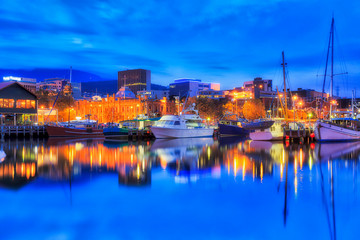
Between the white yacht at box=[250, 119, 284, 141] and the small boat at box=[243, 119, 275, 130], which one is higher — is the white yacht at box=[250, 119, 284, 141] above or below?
below

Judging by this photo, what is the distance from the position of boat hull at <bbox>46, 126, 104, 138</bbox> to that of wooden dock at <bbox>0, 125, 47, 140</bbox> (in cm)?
235

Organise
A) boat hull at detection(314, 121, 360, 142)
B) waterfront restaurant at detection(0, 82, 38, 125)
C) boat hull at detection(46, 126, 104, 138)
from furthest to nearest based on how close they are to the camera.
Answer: waterfront restaurant at detection(0, 82, 38, 125) → boat hull at detection(46, 126, 104, 138) → boat hull at detection(314, 121, 360, 142)

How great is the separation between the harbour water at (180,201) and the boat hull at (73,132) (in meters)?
42.4

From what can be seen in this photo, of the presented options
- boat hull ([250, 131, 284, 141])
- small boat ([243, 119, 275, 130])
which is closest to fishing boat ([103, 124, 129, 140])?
boat hull ([250, 131, 284, 141])

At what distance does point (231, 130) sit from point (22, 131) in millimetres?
42920

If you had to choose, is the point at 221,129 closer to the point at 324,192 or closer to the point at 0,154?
the point at 0,154

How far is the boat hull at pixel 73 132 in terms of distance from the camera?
6762 cm

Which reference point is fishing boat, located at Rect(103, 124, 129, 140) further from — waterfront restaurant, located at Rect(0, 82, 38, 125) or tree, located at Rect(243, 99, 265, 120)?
tree, located at Rect(243, 99, 265, 120)

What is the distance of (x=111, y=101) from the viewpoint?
5379 inches

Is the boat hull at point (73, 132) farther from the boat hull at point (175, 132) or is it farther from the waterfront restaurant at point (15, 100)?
the boat hull at point (175, 132)

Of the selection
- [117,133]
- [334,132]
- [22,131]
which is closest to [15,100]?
[22,131]

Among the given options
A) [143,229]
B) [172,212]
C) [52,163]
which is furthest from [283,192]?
[52,163]

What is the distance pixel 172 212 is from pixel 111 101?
12571 cm

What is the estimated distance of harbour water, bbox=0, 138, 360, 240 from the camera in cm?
1209
